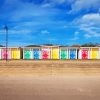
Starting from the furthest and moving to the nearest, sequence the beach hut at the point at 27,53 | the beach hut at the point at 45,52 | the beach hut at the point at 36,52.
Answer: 1. the beach hut at the point at 27,53
2. the beach hut at the point at 36,52
3. the beach hut at the point at 45,52

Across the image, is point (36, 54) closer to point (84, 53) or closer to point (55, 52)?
point (55, 52)

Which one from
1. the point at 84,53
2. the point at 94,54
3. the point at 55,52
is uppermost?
the point at 55,52

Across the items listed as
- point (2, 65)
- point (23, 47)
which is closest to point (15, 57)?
point (23, 47)

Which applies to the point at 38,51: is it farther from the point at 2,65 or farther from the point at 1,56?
the point at 2,65

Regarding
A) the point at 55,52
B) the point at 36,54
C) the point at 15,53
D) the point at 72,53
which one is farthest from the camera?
the point at 15,53

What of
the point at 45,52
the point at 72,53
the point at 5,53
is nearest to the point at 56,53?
the point at 45,52

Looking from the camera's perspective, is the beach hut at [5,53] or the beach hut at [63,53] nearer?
the beach hut at [63,53]

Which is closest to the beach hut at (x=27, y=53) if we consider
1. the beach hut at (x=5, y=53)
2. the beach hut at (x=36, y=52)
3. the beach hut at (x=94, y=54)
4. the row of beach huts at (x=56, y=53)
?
the row of beach huts at (x=56, y=53)

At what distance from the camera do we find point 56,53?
51.7 m

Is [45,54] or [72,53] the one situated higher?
[72,53]

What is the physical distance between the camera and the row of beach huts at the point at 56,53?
51.6 m

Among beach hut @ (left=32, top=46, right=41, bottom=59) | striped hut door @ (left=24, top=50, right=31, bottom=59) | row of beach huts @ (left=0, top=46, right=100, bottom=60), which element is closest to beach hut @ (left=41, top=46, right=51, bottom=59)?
row of beach huts @ (left=0, top=46, right=100, bottom=60)

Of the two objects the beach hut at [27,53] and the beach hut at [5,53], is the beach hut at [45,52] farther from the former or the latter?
the beach hut at [5,53]

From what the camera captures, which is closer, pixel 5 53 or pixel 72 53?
pixel 72 53
